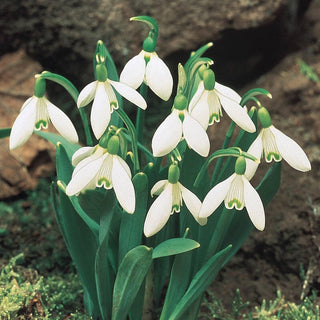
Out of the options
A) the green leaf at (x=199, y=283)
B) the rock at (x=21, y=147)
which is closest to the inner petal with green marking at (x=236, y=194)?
the green leaf at (x=199, y=283)

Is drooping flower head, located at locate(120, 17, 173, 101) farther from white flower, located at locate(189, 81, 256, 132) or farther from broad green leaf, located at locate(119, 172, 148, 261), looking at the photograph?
broad green leaf, located at locate(119, 172, 148, 261)

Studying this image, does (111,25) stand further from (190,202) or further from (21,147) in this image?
(190,202)

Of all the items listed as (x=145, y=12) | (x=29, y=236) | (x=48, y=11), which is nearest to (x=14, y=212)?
(x=29, y=236)

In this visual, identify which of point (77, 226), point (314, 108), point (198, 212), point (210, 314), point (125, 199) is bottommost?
point (210, 314)

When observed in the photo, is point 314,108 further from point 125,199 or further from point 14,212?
point 125,199

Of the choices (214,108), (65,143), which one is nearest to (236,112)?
(214,108)

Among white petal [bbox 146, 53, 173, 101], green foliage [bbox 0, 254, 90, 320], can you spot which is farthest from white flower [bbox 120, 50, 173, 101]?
green foliage [bbox 0, 254, 90, 320]
